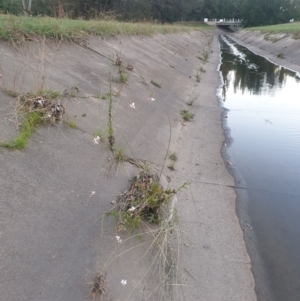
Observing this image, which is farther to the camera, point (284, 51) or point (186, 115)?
point (284, 51)

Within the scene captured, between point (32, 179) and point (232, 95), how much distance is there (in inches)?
423

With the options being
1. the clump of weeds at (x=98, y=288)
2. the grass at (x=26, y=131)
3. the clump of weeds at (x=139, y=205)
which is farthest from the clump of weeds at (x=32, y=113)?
the clump of weeds at (x=98, y=288)

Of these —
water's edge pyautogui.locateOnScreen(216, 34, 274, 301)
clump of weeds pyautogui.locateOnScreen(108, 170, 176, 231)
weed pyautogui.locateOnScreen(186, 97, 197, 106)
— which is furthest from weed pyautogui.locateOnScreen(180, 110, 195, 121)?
clump of weeds pyautogui.locateOnScreen(108, 170, 176, 231)

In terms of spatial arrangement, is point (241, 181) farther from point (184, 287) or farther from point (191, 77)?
point (191, 77)

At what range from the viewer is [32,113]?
18.3 feet

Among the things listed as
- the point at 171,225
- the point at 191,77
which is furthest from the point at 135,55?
the point at 171,225

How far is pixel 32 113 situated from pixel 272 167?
14.1ft

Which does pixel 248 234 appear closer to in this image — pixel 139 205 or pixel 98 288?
pixel 139 205

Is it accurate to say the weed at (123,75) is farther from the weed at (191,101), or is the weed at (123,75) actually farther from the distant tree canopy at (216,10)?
the distant tree canopy at (216,10)

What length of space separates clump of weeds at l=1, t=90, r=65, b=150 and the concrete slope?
0.33 ft

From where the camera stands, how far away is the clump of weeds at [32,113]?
201 inches

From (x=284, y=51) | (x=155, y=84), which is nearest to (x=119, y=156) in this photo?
(x=155, y=84)

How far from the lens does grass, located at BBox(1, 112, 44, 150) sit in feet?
16.1

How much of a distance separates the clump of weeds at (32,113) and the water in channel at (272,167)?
3128mm
